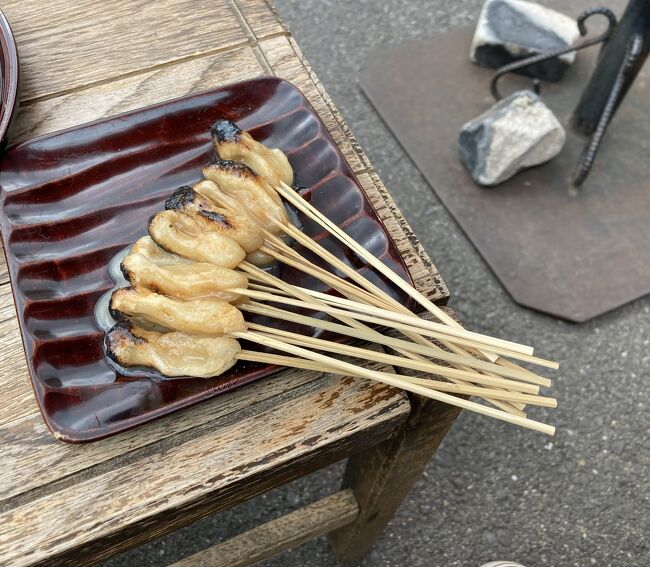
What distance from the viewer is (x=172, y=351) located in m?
1.22

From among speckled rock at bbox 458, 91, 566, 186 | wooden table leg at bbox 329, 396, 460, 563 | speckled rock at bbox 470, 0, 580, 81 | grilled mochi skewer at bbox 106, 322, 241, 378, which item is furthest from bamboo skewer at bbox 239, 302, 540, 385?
speckled rock at bbox 470, 0, 580, 81

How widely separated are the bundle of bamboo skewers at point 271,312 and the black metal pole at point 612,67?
2.33m

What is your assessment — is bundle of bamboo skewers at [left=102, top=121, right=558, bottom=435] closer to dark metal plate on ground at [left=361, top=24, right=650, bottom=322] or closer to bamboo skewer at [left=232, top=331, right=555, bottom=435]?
bamboo skewer at [left=232, top=331, right=555, bottom=435]

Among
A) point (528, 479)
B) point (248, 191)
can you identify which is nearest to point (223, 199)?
point (248, 191)

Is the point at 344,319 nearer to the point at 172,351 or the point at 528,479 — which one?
A: the point at 172,351

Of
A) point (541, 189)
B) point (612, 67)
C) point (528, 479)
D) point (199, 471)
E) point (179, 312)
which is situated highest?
point (179, 312)

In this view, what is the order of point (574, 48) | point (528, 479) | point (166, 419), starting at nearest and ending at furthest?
point (166, 419) < point (528, 479) < point (574, 48)

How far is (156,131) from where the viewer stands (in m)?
1.54

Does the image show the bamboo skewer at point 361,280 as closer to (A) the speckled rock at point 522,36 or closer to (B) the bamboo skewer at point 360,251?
(B) the bamboo skewer at point 360,251

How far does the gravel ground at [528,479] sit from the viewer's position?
254 cm

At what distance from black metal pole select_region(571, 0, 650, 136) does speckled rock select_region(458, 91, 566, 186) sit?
11.0 inches

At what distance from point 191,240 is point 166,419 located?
1.22ft

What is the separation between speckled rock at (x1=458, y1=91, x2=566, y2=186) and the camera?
3117 mm

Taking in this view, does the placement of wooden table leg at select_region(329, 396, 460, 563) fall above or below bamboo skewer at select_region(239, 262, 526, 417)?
below
